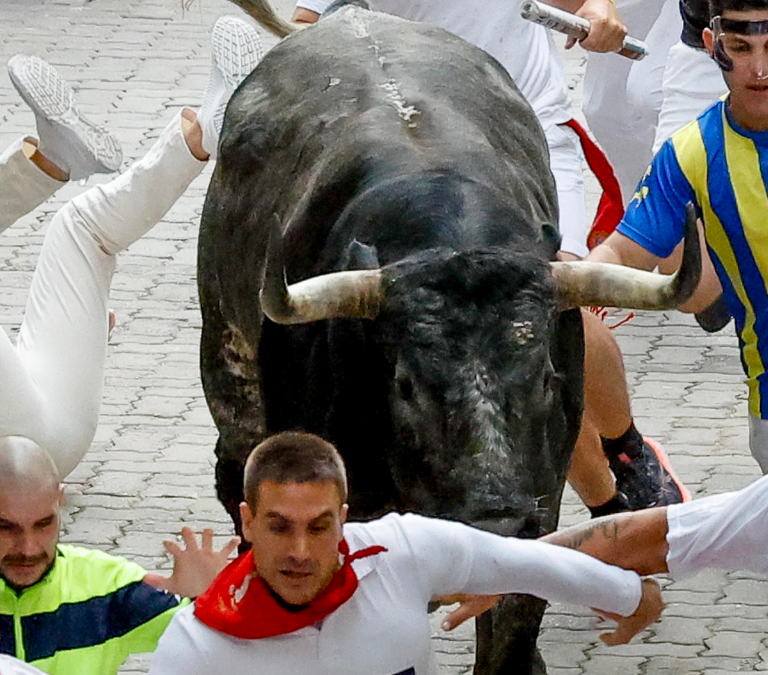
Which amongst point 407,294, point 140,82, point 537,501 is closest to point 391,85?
point 407,294

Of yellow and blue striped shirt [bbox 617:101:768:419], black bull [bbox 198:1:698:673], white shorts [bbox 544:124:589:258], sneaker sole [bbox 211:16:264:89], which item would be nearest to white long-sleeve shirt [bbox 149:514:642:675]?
black bull [bbox 198:1:698:673]

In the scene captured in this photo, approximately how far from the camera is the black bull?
5121mm

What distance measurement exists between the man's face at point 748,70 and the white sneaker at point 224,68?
2131 millimetres

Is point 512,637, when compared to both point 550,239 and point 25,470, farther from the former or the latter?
point 25,470

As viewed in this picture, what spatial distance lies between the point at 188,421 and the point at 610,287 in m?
3.41

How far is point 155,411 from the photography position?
28.2ft

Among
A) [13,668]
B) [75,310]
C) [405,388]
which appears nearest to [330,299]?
[405,388]

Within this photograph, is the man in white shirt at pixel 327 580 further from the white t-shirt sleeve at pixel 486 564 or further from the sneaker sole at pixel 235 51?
the sneaker sole at pixel 235 51

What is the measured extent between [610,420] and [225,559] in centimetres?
255

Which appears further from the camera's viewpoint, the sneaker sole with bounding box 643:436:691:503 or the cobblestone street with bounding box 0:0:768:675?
the sneaker sole with bounding box 643:436:691:503

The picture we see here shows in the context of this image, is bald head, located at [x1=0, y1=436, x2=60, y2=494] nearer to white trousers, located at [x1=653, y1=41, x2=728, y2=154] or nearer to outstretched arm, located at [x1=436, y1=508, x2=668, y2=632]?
outstretched arm, located at [x1=436, y1=508, x2=668, y2=632]

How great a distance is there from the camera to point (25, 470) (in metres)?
4.41

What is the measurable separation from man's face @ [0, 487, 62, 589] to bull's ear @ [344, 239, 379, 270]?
126 cm

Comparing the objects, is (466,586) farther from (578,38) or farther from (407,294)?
(578,38)
